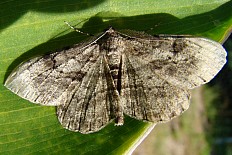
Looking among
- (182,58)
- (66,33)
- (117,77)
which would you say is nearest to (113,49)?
(117,77)

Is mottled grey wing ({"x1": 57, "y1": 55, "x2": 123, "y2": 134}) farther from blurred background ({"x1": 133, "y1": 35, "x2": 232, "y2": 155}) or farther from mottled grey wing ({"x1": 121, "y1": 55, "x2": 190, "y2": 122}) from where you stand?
blurred background ({"x1": 133, "y1": 35, "x2": 232, "y2": 155})

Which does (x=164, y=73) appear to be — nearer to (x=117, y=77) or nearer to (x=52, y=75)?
(x=117, y=77)

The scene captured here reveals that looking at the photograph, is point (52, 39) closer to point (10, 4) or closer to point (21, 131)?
point (10, 4)

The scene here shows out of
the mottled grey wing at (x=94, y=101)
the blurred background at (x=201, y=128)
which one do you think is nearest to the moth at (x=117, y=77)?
the mottled grey wing at (x=94, y=101)

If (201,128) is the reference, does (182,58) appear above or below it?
above

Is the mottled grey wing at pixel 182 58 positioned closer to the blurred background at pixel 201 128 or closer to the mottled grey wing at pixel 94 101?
the mottled grey wing at pixel 94 101

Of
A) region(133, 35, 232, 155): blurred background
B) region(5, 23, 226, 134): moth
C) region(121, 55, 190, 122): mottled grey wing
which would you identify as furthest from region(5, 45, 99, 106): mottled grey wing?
region(133, 35, 232, 155): blurred background
